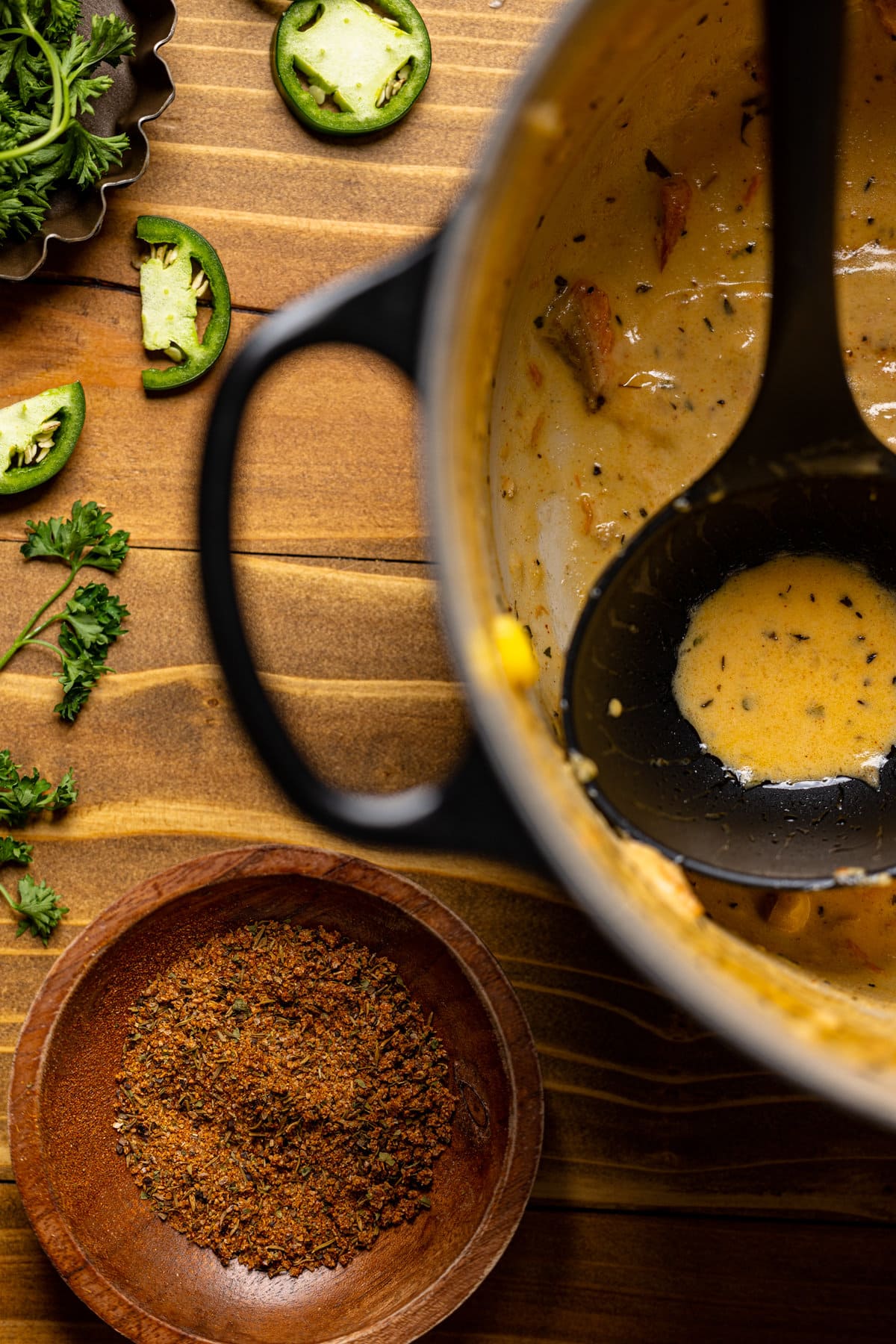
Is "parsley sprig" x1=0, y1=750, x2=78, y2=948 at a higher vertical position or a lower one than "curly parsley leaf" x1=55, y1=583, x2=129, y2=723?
lower

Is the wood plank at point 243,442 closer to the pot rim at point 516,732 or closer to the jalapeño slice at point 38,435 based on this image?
the jalapeño slice at point 38,435

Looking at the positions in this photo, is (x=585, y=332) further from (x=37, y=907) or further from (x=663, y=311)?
(x=37, y=907)

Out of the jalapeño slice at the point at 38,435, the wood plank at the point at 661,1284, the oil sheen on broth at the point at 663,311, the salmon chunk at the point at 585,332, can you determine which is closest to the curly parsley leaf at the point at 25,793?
the jalapeño slice at the point at 38,435

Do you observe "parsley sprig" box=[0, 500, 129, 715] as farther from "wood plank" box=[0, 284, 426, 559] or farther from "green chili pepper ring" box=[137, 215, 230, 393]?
"green chili pepper ring" box=[137, 215, 230, 393]

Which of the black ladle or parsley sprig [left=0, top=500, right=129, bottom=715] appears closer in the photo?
the black ladle

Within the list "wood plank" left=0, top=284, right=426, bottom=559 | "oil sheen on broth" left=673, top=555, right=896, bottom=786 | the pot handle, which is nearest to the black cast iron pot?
the pot handle

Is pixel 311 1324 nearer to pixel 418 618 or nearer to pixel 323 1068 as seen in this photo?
pixel 323 1068
